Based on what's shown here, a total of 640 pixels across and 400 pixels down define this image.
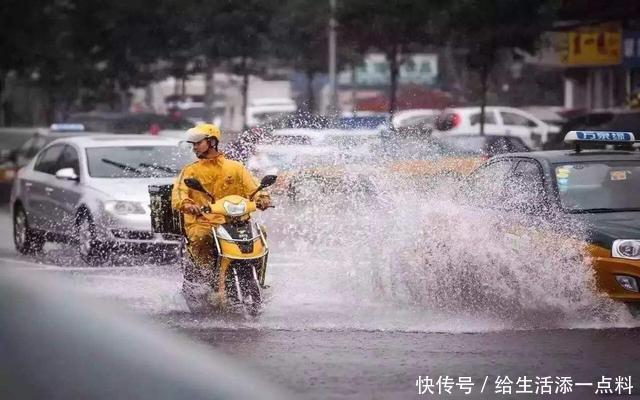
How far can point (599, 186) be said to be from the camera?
12586 mm

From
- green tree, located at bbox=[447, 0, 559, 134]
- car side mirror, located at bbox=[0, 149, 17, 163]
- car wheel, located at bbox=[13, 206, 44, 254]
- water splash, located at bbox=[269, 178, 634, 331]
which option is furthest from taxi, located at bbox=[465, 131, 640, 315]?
green tree, located at bbox=[447, 0, 559, 134]

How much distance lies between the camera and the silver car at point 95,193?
1695 cm

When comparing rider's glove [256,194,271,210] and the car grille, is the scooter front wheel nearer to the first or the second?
rider's glove [256,194,271,210]

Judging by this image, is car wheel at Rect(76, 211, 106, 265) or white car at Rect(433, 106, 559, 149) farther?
white car at Rect(433, 106, 559, 149)

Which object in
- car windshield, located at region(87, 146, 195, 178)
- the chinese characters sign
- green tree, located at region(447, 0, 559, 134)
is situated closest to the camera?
car windshield, located at region(87, 146, 195, 178)

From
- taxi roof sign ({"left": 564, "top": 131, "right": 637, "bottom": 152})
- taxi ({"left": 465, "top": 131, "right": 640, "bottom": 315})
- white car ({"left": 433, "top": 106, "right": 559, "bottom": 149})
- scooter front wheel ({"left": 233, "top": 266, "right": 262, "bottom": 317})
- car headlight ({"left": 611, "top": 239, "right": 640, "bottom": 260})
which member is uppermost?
taxi roof sign ({"left": 564, "top": 131, "right": 637, "bottom": 152})

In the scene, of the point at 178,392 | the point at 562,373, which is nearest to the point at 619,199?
the point at 562,373

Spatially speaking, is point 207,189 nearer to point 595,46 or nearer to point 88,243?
point 88,243

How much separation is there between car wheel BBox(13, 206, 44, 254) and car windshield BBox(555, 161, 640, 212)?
799cm

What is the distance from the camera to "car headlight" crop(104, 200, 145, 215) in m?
16.9

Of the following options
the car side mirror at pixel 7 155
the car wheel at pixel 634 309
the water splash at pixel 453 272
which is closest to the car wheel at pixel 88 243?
the water splash at pixel 453 272

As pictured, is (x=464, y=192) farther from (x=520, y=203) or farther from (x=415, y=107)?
(x=415, y=107)

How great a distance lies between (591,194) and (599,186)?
0.17 metres

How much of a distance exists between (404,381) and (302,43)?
3711 cm
